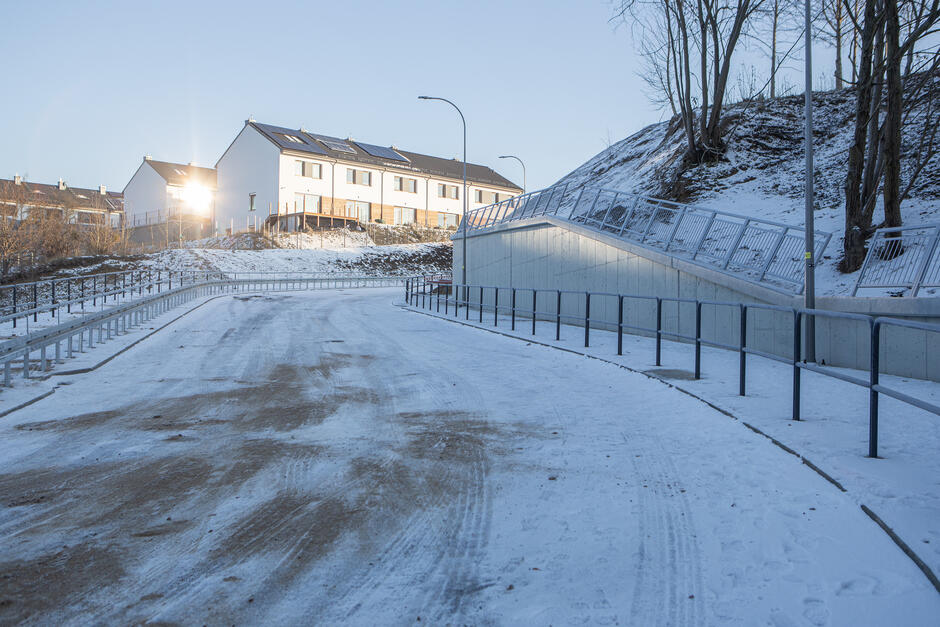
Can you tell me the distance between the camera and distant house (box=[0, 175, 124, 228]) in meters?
36.8

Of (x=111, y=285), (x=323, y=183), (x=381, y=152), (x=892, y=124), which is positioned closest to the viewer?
(x=892, y=124)

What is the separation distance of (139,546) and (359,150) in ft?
213

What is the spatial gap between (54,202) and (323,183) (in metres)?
20.8

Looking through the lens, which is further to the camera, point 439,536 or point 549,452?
point 549,452

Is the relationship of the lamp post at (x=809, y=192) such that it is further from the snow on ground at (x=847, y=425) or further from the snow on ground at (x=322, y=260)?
the snow on ground at (x=322, y=260)

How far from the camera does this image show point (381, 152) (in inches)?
2655

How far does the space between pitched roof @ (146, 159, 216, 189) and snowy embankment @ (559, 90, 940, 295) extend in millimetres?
44044

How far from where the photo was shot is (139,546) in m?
4.15

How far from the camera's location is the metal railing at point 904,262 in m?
12.2

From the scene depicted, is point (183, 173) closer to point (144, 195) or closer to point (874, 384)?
point (144, 195)

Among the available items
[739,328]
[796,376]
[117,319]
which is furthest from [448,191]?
[796,376]

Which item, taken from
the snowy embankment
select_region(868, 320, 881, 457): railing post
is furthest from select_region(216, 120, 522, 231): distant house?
select_region(868, 320, 881, 457): railing post

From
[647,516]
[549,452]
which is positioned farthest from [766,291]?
[647,516]

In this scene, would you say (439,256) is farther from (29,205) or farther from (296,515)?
(296,515)
